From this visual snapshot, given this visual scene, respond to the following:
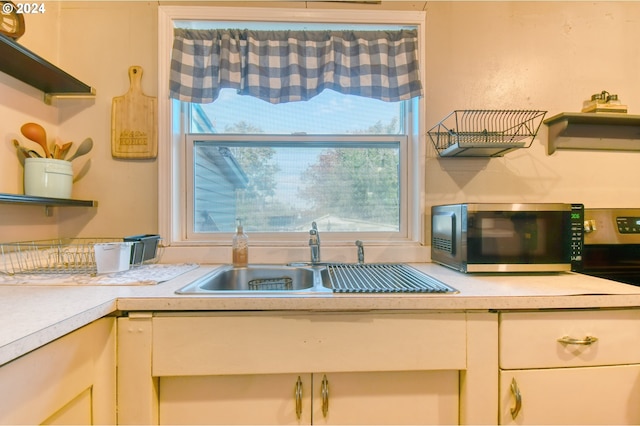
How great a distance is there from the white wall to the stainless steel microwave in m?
0.39

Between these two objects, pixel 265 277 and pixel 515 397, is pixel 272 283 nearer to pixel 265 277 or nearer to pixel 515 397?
pixel 265 277

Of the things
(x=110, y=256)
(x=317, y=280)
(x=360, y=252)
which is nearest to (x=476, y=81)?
(x=360, y=252)

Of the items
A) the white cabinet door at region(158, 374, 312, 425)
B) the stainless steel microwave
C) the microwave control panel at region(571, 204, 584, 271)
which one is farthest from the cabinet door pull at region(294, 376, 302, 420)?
the microwave control panel at region(571, 204, 584, 271)

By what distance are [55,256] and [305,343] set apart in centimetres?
130

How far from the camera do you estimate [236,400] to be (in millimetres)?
924

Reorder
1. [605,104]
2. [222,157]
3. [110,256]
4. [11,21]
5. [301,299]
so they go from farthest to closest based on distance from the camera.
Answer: [222,157] → [605,104] → [11,21] → [110,256] → [301,299]

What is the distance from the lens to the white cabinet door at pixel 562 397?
0.92 meters

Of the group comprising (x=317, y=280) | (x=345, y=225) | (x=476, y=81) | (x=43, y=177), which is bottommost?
(x=317, y=280)

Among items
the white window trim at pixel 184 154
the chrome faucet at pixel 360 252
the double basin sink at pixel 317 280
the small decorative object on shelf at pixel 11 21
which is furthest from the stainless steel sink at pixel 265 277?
the small decorative object on shelf at pixel 11 21

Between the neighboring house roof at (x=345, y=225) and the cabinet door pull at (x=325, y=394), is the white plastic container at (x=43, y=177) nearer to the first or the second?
the neighboring house roof at (x=345, y=225)

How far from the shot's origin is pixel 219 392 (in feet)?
3.03

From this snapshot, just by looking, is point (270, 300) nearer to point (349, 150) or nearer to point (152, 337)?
point (152, 337)

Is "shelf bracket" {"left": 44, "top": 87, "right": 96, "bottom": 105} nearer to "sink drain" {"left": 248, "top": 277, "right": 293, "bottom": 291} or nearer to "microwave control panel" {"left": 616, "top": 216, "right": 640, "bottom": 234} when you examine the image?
"sink drain" {"left": 248, "top": 277, "right": 293, "bottom": 291}

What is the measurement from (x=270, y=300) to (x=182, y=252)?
828 millimetres
